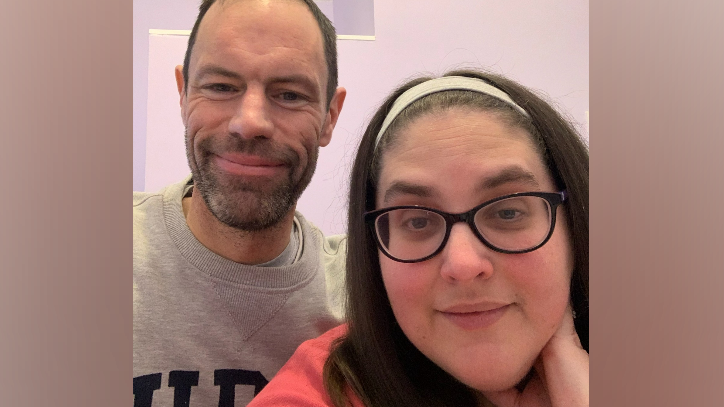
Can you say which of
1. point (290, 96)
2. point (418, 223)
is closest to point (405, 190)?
point (418, 223)

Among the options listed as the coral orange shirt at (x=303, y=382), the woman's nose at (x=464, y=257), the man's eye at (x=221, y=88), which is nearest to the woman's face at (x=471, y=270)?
the woman's nose at (x=464, y=257)

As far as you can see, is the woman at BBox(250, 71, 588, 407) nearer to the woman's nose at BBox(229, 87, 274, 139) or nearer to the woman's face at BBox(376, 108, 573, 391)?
the woman's face at BBox(376, 108, 573, 391)

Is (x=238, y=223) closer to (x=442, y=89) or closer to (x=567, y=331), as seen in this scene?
(x=442, y=89)

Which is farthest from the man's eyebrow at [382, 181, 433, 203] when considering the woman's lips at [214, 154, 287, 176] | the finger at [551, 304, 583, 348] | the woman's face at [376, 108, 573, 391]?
the finger at [551, 304, 583, 348]

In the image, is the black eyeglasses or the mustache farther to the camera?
the mustache

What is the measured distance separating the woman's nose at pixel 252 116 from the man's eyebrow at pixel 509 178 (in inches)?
16.1

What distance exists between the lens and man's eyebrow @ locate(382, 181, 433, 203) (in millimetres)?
823

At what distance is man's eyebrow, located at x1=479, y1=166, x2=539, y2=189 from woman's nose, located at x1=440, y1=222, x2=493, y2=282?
8 centimetres

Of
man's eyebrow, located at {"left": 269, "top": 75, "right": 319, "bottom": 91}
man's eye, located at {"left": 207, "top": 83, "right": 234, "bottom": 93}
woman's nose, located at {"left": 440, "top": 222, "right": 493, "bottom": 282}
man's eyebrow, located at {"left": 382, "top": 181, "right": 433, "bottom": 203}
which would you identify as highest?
man's eyebrow, located at {"left": 269, "top": 75, "right": 319, "bottom": 91}

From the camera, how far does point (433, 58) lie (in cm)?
100
